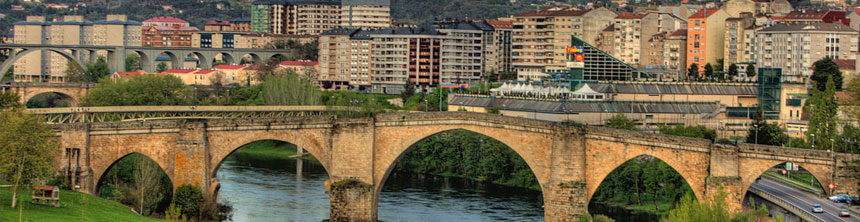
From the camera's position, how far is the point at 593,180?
176 feet

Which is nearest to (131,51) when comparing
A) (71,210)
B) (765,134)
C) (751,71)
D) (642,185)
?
(751,71)

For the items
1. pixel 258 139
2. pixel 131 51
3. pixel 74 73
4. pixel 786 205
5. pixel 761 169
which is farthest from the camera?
pixel 131 51

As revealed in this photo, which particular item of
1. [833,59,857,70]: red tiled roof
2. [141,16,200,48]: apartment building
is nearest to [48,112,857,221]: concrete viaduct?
[833,59,857,70]: red tiled roof

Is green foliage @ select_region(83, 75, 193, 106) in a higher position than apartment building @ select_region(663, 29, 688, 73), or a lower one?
lower

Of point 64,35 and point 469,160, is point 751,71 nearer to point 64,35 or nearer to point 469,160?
point 469,160

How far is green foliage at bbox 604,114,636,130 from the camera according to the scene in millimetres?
76750

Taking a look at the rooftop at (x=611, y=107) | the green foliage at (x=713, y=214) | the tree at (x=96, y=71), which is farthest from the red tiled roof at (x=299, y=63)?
the green foliage at (x=713, y=214)

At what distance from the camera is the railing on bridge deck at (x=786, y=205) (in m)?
50.7

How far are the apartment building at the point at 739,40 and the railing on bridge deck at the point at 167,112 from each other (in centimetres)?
3368

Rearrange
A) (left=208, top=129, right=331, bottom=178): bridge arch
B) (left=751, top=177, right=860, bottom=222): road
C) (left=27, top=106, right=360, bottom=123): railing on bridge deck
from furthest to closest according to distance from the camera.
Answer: (left=27, top=106, right=360, bottom=123): railing on bridge deck < (left=208, top=129, right=331, bottom=178): bridge arch < (left=751, top=177, right=860, bottom=222): road

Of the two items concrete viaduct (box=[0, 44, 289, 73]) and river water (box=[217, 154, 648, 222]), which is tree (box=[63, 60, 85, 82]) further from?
river water (box=[217, 154, 648, 222])

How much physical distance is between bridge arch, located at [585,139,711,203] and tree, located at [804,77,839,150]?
16.6 m

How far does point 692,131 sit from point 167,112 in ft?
117

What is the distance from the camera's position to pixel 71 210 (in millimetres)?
45781
